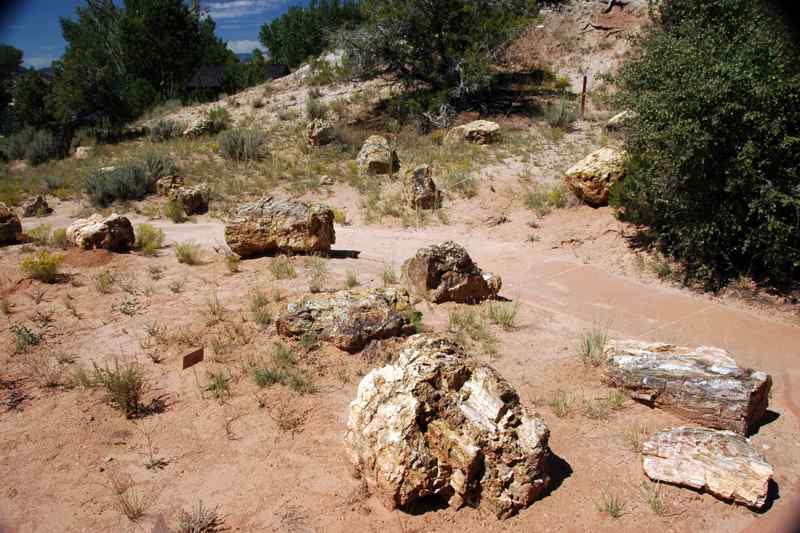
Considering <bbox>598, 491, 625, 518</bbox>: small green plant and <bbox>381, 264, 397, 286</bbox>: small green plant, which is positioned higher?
<bbox>381, 264, 397, 286</bbox>: small green plant

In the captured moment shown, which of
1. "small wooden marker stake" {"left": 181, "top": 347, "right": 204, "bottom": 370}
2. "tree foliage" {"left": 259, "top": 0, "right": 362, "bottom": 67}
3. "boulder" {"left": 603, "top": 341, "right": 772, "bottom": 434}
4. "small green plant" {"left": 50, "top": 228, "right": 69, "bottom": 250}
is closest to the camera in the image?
"boulder" {"left": 603, "top": 341, "right": 772, "bottom": 434}

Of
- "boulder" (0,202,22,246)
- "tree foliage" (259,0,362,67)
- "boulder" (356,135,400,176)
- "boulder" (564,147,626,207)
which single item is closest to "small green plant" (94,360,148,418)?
"boulder" (0,202,22,246)

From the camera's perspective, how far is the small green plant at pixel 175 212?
36.8ft

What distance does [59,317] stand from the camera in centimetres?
591

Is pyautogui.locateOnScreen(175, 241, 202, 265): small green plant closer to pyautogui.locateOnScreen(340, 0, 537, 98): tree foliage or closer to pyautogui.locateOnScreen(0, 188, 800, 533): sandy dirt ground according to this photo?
pyautogui.locateOnScreen(0, 188, 800, 533): sandy dirt ground

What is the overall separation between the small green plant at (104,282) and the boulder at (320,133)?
10.2m

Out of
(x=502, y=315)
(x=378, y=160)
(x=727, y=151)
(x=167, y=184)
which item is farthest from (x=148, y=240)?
(x=727, y=151)

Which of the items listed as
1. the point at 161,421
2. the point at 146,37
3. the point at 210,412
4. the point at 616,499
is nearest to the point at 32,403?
the point at 161,421

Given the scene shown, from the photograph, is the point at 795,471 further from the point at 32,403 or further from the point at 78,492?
the point at 32,403

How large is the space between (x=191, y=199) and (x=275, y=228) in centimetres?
486

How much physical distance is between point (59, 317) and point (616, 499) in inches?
223

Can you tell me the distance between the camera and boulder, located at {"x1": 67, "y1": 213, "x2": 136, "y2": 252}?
800cm

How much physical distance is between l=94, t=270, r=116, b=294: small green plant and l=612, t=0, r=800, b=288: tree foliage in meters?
7.52

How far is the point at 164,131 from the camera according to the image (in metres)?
20.1
